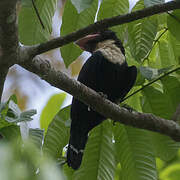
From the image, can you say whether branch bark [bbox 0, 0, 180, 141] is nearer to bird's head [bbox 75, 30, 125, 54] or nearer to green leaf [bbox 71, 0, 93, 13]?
green leaf [bbox 71, 0, 93, 13]

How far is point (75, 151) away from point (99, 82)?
61 cm

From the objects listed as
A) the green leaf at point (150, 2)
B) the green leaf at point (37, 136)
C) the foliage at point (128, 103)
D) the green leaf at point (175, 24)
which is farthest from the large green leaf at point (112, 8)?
the green leaf at point (37, 136)

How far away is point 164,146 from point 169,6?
34.5 inches

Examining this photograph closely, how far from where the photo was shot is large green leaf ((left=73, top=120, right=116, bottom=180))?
1.93m

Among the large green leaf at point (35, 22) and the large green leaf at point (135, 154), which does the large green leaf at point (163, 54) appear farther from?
the large green leaf at point (35, 22)

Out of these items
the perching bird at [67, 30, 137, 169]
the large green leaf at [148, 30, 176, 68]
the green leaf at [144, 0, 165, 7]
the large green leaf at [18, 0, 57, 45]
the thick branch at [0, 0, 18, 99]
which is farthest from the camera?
the perching bird at [67, 30, 137, 169]

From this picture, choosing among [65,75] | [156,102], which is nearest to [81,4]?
[65,75]

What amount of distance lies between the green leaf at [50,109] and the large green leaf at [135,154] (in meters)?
0.53

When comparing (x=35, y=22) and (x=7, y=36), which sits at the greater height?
(x=7, y=36)

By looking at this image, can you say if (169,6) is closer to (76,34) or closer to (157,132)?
(76,34)

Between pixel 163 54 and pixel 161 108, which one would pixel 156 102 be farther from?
pixel 163 54

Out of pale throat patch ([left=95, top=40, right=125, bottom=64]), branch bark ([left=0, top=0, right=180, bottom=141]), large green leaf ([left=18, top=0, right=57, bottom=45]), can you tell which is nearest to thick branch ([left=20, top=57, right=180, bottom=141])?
branch bark ([left=0, top=0, right=180, bottom=141])

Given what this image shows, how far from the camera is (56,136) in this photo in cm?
206

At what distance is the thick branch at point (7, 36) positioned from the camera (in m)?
1.25
